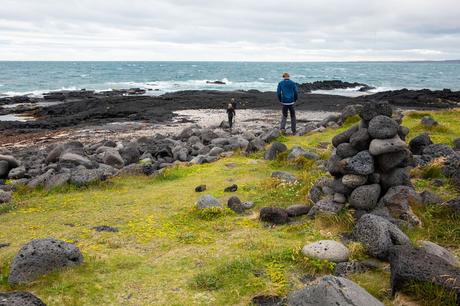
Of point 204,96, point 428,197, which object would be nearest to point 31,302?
point 428,197

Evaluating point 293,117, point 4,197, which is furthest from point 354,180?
point 293,117

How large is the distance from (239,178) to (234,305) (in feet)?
25.4

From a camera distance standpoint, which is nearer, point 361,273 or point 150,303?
point 150,303

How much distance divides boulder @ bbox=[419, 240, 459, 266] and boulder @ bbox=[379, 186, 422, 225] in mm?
1312

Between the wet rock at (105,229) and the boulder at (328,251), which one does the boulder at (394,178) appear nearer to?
the boulder at (328,251)

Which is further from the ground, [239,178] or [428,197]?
Answer: [428,197]

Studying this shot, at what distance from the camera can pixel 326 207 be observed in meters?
9.52

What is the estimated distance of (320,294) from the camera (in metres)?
5.23

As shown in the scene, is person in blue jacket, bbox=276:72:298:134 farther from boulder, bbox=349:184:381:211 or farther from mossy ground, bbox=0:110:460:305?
boulder, bbox=349:184:381:211

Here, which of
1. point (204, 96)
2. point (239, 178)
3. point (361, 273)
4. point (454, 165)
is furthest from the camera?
point (204, 96)

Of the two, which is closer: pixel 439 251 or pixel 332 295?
pixel 332 295

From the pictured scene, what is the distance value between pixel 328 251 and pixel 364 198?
7.66ft

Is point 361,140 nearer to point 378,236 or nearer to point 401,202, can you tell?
point 401,202

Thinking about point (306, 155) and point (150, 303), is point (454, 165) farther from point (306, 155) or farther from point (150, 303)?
point (150, 303)
